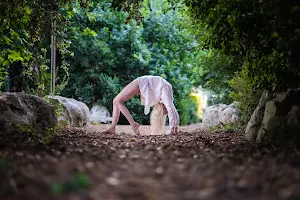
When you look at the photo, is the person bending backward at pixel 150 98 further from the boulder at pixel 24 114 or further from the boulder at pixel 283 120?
the boulder at pixel 283 120

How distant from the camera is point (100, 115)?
13.8 metres

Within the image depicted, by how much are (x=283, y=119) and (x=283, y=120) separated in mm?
13

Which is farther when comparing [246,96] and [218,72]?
[218,72]

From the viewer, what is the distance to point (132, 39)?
14.5 metres

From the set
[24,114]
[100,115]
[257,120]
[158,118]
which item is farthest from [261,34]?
[100,115]

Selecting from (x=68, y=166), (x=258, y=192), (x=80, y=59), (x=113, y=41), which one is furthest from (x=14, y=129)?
(x=113, y=41)

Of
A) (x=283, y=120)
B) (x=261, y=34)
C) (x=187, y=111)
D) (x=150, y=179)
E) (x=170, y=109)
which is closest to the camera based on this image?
(x=150, y=179)

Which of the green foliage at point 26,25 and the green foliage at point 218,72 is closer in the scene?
the green foliage at point 26,25

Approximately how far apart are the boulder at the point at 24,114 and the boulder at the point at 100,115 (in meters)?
6.69

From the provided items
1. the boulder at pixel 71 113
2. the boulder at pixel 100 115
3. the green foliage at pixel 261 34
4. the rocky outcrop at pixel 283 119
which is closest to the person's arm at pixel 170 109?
the green foliage at pixel 261 34

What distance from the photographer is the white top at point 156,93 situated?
7.44 m

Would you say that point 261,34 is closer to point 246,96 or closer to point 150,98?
point 246,96

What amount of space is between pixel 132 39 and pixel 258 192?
1298 centimetres

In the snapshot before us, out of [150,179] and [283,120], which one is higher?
[283,120]
